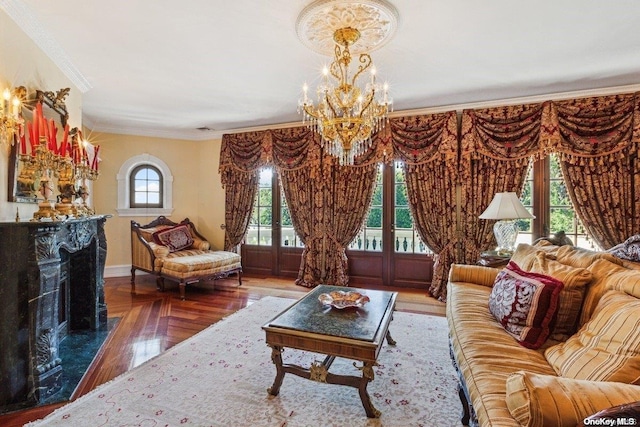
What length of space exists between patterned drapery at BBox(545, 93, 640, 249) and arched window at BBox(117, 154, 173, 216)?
20.0 ft

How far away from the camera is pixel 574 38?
259 centimetres

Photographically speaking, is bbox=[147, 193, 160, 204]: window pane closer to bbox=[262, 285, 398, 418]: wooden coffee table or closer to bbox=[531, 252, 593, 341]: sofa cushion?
bbox=[262, 285, 398, 418]: wooden coffee table

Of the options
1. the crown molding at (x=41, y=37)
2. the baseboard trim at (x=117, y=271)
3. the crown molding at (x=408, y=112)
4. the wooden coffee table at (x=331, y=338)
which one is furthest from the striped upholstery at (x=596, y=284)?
the baseboard trim at (x=117, y=271)

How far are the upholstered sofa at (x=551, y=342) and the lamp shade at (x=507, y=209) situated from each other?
2.96 ft

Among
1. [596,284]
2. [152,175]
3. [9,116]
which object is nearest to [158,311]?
[9,116]

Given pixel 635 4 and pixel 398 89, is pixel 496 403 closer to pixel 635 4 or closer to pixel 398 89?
pixel 635 4

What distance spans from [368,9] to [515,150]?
291 cm

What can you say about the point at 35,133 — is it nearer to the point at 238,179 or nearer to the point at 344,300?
the point at 344,300

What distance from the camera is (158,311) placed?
12.5ft

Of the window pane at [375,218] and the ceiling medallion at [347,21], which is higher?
the ceiling medallion at [347,21]

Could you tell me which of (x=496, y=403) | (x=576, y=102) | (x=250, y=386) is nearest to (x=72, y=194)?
(x=250, y=386)

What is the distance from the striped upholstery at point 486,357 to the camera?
50.4 inches

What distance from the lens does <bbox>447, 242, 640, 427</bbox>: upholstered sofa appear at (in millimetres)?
1048

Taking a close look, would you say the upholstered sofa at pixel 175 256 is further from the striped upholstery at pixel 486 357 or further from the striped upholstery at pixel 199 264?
the striped upholstery at pixel 486 357
